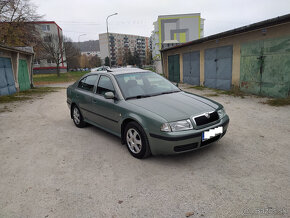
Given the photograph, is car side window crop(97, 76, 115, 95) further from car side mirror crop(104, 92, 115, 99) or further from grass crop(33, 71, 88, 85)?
grass crop(33, 71, 88, 85)

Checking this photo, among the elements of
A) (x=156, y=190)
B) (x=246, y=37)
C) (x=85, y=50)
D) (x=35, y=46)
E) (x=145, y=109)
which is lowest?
(x=156, y=190)

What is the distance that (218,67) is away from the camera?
1199 cm

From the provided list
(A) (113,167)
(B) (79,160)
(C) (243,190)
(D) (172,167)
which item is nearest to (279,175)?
(C) (243,190)

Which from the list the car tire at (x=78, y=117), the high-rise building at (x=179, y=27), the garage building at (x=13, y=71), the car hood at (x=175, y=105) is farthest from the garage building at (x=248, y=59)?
the high-rise building at (x=179, y=27)

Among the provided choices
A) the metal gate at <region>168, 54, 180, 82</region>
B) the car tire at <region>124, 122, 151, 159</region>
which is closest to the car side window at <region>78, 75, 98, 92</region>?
the car tire at <region>124, 122, 151, 159</region>

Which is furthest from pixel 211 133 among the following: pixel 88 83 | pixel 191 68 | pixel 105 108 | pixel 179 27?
pixel 179 27

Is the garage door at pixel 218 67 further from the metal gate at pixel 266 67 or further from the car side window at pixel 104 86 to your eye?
the car side window at pixel 104 86

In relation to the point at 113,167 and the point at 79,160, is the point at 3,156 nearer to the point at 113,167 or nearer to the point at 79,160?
the point at 79,160

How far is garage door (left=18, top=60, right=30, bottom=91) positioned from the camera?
14.9 m

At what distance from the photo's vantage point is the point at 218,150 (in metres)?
3.82

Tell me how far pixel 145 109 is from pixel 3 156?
2.88 meters

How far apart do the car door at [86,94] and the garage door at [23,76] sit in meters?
11.9

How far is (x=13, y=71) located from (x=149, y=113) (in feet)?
45.2

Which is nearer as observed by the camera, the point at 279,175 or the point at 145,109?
the point at 279,175
